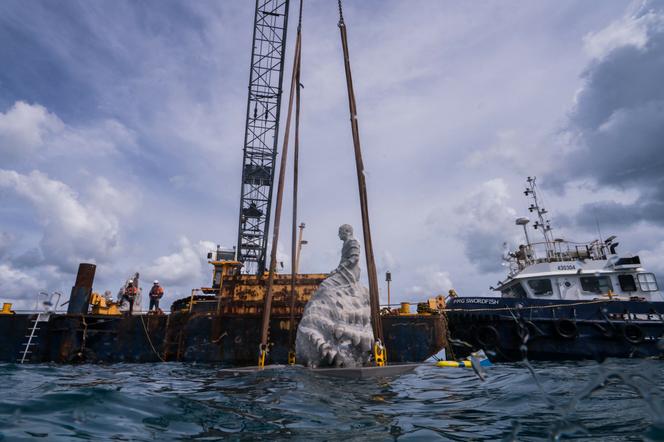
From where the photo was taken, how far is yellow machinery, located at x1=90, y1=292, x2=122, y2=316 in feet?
49.3

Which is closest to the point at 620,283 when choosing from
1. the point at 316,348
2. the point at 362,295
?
the point at 362,295

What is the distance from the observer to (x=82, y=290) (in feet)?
49.9

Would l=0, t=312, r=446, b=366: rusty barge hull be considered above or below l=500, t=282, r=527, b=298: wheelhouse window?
below

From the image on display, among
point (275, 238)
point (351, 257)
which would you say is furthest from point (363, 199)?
point (275, 238)

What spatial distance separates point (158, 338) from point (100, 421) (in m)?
12.4

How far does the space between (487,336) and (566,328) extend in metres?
2.81

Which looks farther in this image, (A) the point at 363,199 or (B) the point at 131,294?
(B) the point at 131,294

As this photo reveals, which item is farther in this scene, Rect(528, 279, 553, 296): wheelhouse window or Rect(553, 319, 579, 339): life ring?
Rect(528, 279, 553, 296): wheelhouse window

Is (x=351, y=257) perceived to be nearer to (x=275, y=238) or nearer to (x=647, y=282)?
(x=275, y=238)

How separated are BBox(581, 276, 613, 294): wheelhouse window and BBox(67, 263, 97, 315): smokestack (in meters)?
21.2

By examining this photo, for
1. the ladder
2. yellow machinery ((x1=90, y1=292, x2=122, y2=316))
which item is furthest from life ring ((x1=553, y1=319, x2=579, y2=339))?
the ladder

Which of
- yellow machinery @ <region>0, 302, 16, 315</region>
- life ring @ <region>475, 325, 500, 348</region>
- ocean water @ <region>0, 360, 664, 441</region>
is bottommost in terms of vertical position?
ocean water @ <region>0, 360, 664, 441</region>

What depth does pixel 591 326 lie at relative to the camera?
13.4 m

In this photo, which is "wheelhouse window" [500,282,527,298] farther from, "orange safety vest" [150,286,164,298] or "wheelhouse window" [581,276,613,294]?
"orange safety vest" [150,286,164,298]
